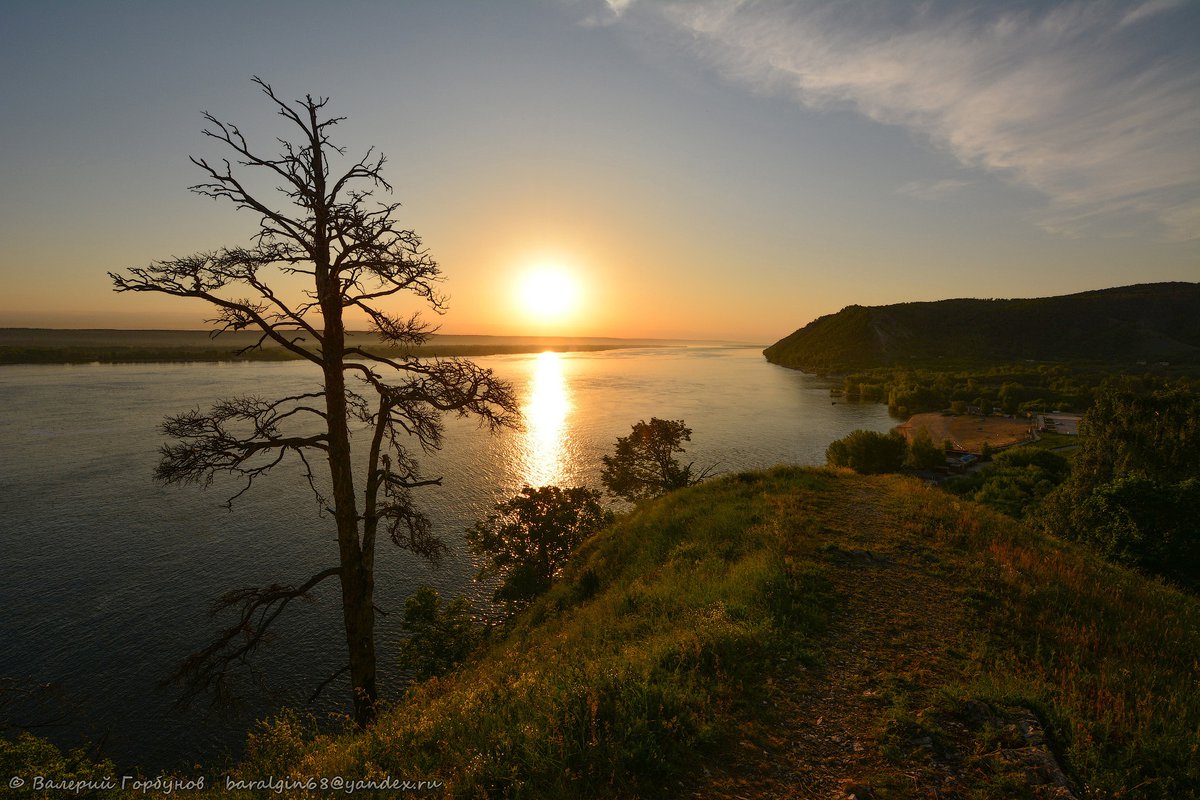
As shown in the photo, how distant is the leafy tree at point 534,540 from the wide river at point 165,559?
281 inches

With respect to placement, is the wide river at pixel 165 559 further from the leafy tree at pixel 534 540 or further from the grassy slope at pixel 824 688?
the leafy tree at pixel 534 540

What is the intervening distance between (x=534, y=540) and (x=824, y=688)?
21.1 m

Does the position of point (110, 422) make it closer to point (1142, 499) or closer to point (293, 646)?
point (293, 646)

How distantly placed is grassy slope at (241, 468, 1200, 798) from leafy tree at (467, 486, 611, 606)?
473 inches

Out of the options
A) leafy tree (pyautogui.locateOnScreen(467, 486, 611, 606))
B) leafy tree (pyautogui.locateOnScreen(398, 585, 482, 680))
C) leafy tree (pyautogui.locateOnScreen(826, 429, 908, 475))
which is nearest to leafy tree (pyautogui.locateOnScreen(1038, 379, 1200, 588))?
leafy tree (pyautogui.locateOnScreen(826, 429, 908, 475))

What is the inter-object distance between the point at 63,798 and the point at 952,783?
13.4m

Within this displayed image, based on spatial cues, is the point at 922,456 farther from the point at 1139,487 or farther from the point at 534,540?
the point at 534,540

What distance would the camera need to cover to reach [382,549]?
36688 mm

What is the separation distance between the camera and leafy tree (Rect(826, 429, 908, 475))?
162ft

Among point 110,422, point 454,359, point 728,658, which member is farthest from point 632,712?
point 110,422

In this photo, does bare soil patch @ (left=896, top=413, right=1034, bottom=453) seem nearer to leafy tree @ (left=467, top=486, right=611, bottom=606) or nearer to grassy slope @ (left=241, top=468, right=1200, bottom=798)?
leafy tree @ (left=467, top=486, right=611, bottom=606)

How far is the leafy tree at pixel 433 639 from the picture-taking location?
810 inches

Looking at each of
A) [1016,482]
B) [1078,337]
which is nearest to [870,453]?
[1016,482]

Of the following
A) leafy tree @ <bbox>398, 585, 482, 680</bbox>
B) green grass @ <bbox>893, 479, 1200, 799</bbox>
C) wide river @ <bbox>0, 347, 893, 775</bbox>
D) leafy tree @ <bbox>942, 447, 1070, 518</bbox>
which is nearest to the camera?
green grass @ <bbox>893, 479, 1200, 799</bbox>
